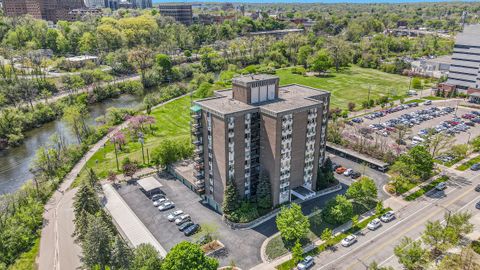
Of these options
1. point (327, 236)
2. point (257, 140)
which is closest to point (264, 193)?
point (257, 140)

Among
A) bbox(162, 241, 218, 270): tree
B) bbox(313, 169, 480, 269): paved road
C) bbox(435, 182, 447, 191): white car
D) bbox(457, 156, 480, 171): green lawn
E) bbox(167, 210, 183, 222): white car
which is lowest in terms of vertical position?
bbox(313, 169, 480, 269): paved road

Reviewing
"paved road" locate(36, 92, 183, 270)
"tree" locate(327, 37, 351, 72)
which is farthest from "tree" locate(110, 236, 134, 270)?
"tree" locate(327, 37, 351, 72)

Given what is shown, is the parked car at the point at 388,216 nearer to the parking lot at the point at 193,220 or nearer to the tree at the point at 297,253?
the tree at the point at 297,253

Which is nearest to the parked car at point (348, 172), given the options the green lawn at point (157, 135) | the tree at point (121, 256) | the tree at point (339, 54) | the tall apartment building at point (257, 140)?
the tall apartment building at point (257, 140)

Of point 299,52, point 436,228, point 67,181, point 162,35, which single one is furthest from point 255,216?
point 162,35

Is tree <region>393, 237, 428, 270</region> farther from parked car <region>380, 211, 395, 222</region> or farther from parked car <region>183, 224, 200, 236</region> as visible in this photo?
parked car <region>183, 224, 200, 236</region>

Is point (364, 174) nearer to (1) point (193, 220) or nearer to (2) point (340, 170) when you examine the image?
(2) point (340, 170)
